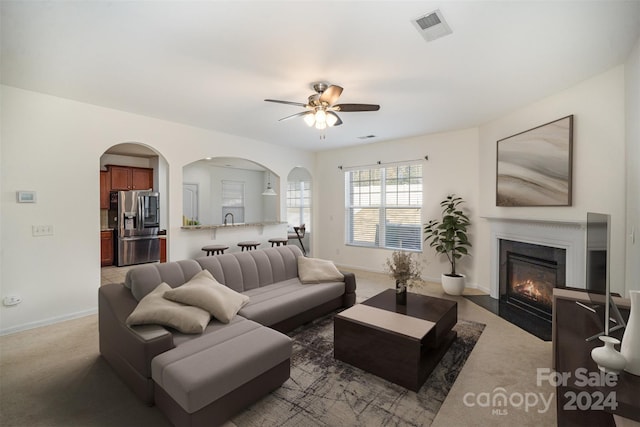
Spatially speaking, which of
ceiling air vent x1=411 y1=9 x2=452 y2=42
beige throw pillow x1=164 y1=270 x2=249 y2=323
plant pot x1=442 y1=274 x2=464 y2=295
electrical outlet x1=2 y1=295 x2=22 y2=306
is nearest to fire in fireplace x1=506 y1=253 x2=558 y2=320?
plant pot x1=442 y1=274 x2=464 y2=295

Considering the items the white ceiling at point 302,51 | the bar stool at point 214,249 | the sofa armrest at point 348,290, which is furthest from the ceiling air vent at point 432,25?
the bar stool at point 214,249

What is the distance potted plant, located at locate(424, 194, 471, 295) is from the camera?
175 inches

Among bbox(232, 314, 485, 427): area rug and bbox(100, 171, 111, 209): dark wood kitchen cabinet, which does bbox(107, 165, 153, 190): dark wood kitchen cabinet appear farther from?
bbox(232, 314, 485, 427): area rug

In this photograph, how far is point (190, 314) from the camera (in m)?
2.21

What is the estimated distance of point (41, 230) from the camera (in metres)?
3.30

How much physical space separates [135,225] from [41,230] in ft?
11.0

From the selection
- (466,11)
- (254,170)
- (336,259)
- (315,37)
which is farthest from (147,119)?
(254,170)

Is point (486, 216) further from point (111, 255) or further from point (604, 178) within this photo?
point (111, 255)

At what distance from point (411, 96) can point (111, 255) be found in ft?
22.8

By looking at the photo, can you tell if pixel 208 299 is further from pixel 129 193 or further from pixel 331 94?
pixel 129 193

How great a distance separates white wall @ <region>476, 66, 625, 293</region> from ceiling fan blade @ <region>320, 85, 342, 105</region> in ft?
8.47

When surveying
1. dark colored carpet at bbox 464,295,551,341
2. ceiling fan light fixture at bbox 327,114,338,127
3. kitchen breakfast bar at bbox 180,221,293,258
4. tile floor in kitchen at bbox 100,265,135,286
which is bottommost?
dark colored carpet at bbox 464,295,551,341

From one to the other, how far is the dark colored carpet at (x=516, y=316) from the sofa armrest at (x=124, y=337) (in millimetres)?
3656

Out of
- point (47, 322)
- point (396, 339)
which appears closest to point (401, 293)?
point (396, 339)
